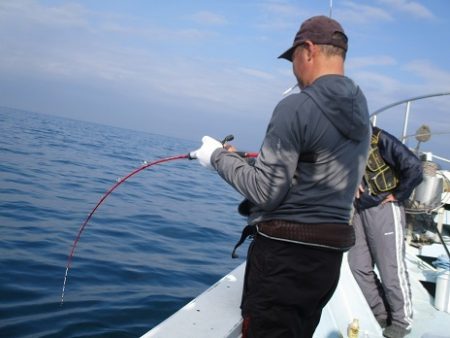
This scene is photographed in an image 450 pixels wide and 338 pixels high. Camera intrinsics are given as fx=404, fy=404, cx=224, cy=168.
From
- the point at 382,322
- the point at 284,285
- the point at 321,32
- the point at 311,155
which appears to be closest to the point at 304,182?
the point at 311,155

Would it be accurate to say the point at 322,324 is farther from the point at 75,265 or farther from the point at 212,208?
the point at 212,208

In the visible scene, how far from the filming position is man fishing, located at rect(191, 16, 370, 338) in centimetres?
144

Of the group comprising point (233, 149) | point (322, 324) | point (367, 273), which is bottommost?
point (322, 324)

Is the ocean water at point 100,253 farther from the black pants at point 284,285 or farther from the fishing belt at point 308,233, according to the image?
the fishing belt at point 308,233

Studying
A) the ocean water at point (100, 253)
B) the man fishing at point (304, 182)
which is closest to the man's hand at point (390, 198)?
the man fishing at point (304, 182)

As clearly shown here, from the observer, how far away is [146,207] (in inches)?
342

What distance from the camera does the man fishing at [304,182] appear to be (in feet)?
4.74

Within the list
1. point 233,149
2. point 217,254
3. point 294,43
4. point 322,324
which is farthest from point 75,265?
point 294,43

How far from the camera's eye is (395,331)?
288 cm

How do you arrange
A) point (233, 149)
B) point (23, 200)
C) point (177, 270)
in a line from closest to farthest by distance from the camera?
point (233, 149), point (177, 270), point (23, 200)

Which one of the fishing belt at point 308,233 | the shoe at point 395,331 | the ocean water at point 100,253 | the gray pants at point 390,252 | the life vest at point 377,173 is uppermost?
the life vest at point 377,173

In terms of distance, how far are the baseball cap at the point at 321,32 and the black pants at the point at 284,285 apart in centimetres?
78

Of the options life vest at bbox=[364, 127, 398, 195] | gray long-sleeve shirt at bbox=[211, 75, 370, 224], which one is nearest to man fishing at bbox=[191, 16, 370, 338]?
gray long-sleeve shirt at bbox=[211, 75, 370, 224]

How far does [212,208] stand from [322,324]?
754 cm
